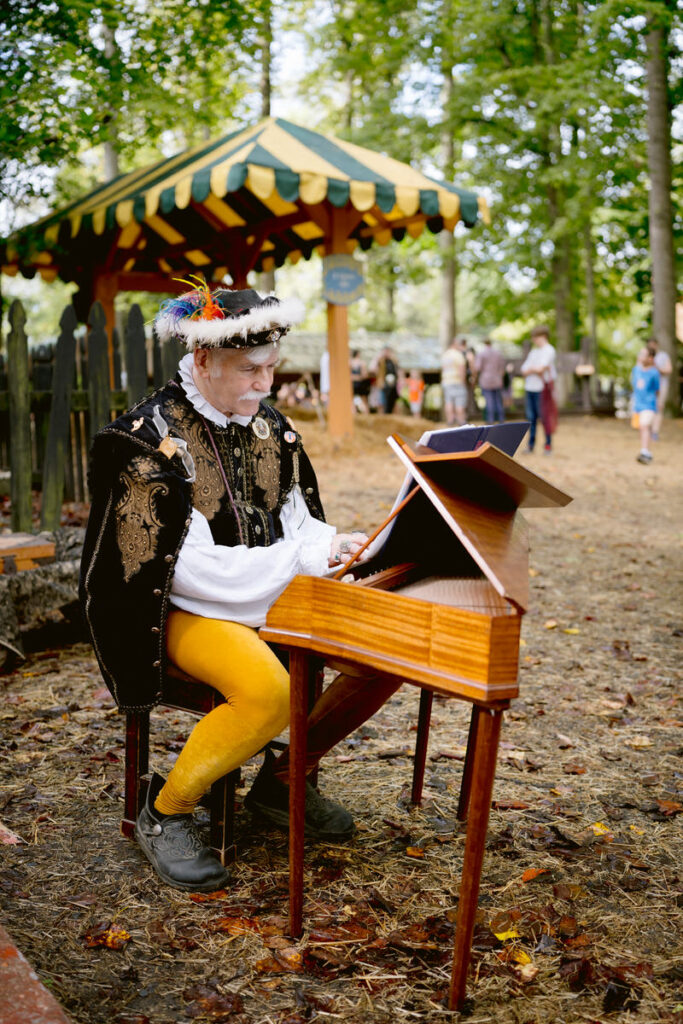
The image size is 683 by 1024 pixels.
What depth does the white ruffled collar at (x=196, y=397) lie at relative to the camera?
2988 mm

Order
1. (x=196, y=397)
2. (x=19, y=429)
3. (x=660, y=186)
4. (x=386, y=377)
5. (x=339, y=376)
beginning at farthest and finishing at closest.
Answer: (x=386, y=377) → (x=660, y=186) → (x=339, y=376) → (x=19, y=429) → (x=196, y=397)

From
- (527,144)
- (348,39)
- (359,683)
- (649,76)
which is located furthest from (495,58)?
(359,683)

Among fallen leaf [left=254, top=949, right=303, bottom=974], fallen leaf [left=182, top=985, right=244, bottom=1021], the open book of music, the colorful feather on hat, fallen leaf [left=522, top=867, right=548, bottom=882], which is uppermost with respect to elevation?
the colorful feather on hat

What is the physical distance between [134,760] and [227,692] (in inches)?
22.7

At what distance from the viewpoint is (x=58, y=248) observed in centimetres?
1160

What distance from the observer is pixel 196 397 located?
9.85 ft

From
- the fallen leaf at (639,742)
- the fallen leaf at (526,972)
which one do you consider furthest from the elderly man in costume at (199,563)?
the fallen leaf at (639,742)

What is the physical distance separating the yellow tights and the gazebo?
25.2 ft

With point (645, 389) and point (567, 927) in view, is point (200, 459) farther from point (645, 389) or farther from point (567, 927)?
point (645, 389)

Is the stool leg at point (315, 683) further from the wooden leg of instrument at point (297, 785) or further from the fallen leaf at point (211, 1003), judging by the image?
the fallen leaf at point (211, 1003)

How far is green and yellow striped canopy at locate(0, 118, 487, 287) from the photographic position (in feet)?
32.5

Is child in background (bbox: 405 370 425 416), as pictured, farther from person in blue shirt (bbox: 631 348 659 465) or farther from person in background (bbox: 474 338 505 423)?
person in blue shirt (bbox: 631 348 659 465)

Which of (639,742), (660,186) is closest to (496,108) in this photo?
(660,186)

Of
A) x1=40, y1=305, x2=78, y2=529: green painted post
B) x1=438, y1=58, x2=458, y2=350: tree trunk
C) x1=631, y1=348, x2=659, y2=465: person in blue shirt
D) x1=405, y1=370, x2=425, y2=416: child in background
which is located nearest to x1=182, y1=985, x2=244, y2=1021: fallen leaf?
x1=40, y1=305, x2=78, y2=529: green painted post
